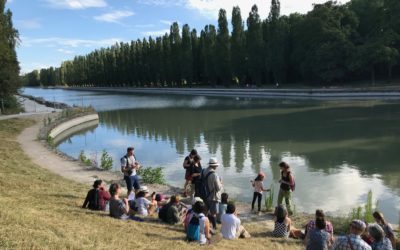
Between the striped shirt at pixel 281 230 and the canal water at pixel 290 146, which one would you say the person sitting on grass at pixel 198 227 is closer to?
the striped shirt at pixel 281 230

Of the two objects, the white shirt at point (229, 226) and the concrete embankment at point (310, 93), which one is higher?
the concrete embankment at point (310, 93)

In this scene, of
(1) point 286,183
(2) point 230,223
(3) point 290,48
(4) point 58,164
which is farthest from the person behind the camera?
(3) point 290,48

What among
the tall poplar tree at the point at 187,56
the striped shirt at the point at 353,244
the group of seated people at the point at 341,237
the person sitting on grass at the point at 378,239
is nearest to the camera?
the striped shirt at the point at 353,244

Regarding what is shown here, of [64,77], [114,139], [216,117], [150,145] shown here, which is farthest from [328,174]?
[64,77]

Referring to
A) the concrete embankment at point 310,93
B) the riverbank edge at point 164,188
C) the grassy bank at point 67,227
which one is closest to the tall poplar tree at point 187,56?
the concrete embankment at point 310,93

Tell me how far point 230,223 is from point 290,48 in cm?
6607

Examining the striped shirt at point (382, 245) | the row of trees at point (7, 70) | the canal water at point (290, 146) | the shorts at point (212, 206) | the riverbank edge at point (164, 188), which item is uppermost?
the row of trees at point (7, 70)

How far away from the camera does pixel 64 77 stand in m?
200

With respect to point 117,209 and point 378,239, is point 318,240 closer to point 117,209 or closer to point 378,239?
point 378,239

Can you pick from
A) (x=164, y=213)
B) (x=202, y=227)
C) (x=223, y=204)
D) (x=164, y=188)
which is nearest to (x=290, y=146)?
(x=164, y=188)

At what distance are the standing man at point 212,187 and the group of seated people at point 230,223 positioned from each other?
0.22m

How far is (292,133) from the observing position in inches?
1079

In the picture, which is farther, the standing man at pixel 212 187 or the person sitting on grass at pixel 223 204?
the person sitting on grass at pixel 223 204

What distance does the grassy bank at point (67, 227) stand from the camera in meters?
6.43
